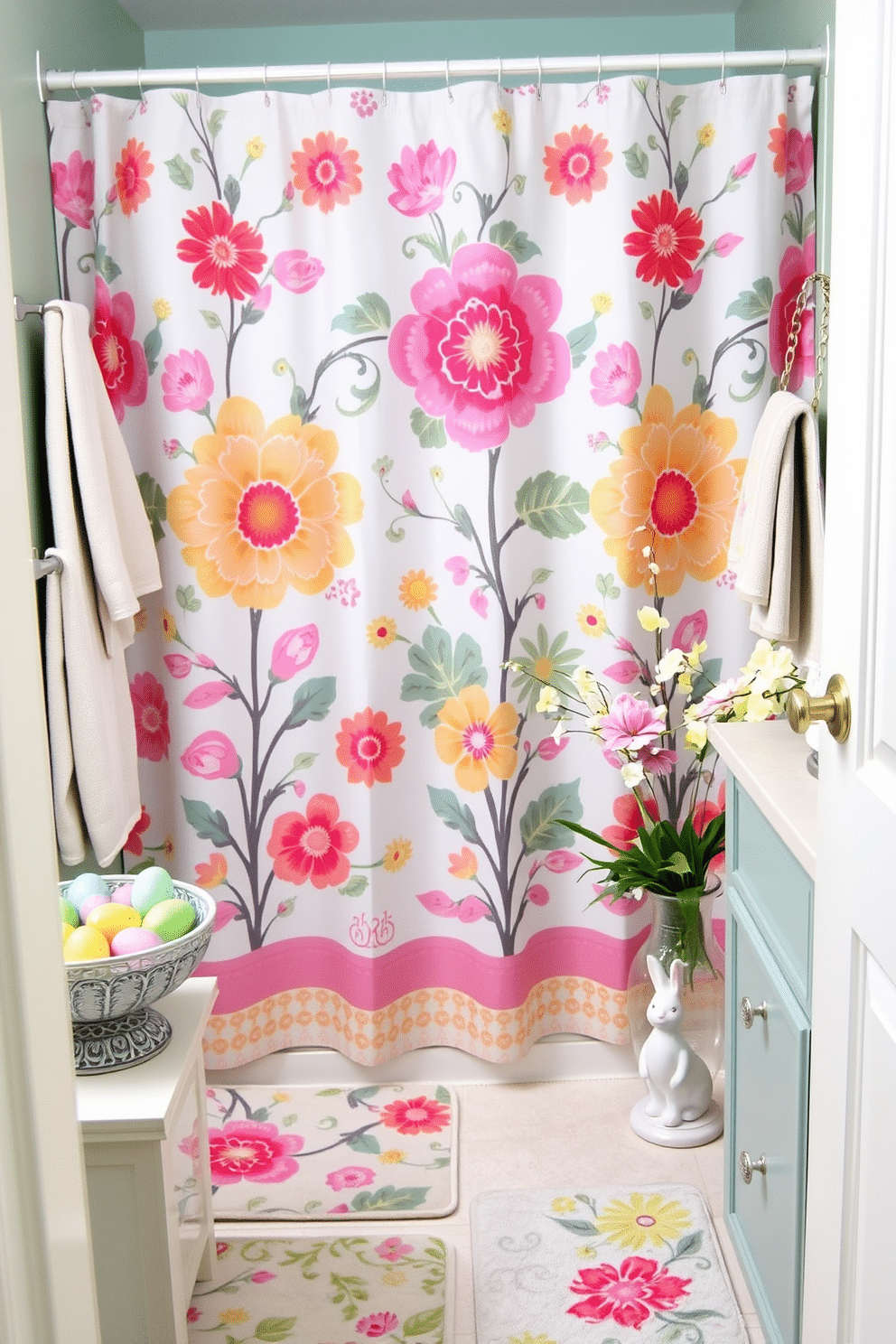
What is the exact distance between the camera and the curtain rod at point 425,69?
2102 mm

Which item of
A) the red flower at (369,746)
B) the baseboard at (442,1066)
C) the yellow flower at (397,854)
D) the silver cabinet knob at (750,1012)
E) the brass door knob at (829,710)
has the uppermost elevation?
the brass door knob at (829,710)

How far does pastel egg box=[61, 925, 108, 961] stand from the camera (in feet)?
4.93

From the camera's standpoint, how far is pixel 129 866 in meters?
2.41

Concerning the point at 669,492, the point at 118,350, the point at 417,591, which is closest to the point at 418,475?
the point at 417,591

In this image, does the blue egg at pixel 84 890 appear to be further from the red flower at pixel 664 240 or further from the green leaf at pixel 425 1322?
the red flower at pixel 664 240

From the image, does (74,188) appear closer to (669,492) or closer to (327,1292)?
(669,492)

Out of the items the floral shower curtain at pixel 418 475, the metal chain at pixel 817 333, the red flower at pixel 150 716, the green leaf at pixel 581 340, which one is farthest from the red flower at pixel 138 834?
the metal chain at pixel 817 333

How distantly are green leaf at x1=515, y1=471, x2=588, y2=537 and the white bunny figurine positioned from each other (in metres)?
0.82

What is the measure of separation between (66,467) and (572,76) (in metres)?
1.43

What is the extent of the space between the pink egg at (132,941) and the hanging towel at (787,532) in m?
1.10

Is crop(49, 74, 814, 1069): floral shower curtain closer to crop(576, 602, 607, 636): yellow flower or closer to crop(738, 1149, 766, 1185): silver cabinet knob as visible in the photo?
crop(576, 602, 607, 636): yellow flower

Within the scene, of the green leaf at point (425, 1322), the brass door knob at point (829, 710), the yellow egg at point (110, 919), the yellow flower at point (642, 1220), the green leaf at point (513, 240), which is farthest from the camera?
the green leaf at point (513, 240)

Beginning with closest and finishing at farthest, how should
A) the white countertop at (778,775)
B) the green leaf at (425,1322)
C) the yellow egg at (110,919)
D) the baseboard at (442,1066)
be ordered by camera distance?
the white countertop at (778,775), the yellow egg at (110,919), the green leaf at (425,1322), the baseboard at (442,1066)

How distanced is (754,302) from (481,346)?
51 cm
